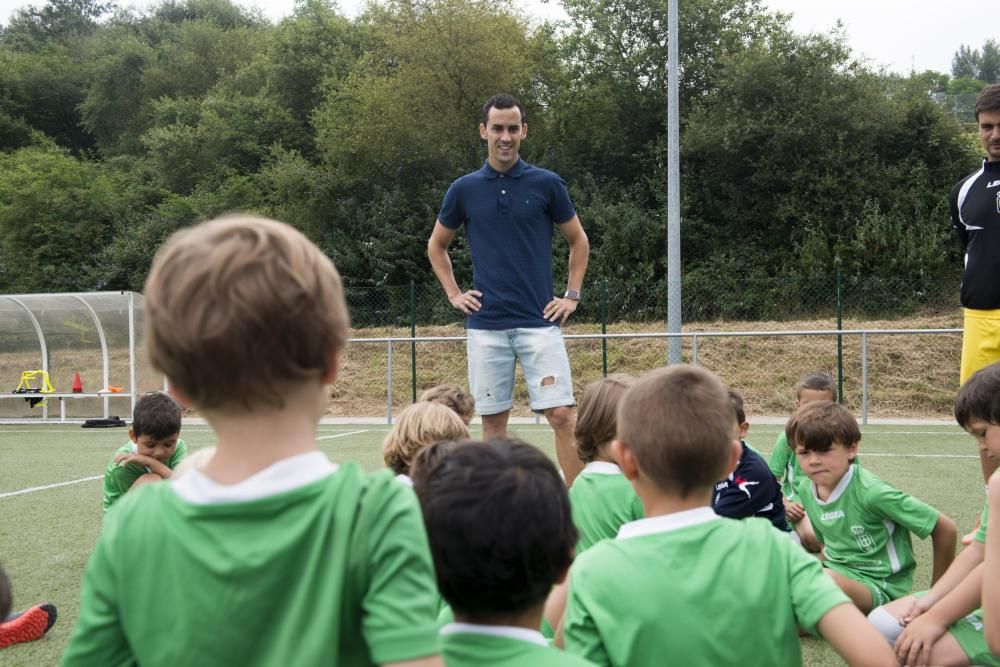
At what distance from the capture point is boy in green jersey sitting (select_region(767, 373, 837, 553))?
466 cm

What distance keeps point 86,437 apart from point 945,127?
80.4ft

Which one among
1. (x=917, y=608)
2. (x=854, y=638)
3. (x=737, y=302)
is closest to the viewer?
(x=854, y=638)

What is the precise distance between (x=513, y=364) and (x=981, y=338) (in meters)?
2.45

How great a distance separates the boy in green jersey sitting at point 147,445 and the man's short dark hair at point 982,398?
134 inches

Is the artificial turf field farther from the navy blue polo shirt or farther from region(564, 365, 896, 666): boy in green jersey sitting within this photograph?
the navy blue polo shirt

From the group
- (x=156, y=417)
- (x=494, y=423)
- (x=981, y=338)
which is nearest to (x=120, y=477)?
(x=156, y=417)

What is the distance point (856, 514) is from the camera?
3.81 metres

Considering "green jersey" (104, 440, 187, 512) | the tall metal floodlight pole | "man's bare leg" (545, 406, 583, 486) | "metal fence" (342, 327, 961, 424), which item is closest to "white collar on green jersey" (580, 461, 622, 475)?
"man's bare leg" (545, 406, 583, 486)

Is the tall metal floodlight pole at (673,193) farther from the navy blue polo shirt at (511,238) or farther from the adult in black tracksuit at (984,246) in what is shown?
the adult in black tracksuit at (984,246)

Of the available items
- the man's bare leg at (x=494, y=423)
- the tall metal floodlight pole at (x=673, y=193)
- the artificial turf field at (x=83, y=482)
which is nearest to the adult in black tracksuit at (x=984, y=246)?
the artificial turf field at (x=83, y=482)

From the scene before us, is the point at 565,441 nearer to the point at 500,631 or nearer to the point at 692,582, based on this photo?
the point at 692,582

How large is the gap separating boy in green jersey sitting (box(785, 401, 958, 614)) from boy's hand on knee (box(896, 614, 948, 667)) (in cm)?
86

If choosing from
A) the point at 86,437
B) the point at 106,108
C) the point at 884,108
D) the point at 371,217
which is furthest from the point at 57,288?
the point at 884,108

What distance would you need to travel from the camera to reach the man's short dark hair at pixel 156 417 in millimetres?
4586
